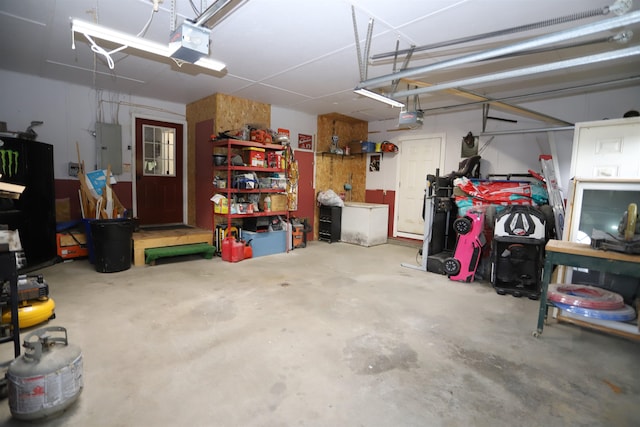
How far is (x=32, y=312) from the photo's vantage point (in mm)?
2670

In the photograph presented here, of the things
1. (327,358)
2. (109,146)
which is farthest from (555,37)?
(109,146)

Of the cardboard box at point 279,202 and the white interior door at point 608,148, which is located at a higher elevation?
the white interior door at point 608,148

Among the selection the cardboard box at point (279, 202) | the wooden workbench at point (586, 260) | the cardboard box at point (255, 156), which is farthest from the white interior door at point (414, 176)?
the wooden workbench at point (586, 260)

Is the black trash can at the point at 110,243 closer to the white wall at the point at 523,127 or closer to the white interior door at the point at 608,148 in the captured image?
the white wall at the point at 523,127

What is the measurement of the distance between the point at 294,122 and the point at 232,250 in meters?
3.25

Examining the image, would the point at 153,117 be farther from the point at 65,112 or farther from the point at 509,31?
the point at 509,31

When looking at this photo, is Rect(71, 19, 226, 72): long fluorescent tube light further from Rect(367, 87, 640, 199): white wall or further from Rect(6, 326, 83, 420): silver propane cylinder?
Rect(367, 87, 640, 199): white wall

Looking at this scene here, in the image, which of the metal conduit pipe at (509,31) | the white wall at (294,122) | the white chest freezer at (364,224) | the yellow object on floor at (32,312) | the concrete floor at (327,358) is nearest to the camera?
the concrete floor at (327,358)

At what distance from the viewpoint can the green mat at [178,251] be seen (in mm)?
4684

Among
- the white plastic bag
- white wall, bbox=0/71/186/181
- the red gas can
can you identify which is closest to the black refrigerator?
white wall, bbox=0/71/186/181

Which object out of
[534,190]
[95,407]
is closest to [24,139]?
[95,407]

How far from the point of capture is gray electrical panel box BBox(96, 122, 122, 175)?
5363mm

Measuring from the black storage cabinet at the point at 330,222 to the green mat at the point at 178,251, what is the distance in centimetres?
263

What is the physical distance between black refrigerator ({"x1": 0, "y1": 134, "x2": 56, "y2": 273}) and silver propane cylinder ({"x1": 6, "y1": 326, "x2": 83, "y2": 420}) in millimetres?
3276
